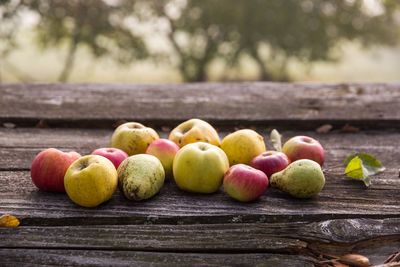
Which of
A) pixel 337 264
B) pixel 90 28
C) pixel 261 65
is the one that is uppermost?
pixel 90 28

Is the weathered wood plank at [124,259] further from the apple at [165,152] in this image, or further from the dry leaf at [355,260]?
the apple at [165,152]

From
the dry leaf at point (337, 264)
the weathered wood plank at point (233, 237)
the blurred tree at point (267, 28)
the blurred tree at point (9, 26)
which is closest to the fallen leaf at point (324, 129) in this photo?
the weathered wood plank at point (233, 237)

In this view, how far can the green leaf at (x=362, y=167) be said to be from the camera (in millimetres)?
1684

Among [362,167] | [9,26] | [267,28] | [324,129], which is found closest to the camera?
[362,167]

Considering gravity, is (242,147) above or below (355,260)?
above

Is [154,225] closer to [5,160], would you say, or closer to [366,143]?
[5,160]

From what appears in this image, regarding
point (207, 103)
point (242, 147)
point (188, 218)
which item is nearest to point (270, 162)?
point (242, 147)

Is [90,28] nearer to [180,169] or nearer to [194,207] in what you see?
[180,169]

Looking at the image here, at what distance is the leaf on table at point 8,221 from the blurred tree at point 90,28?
697cm

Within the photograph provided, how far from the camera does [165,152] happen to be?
1.74 metres

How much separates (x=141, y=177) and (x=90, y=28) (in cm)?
762

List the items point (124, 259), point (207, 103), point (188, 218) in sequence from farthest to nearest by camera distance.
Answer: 1. point (207, 103)
2. point (188, 218)
3. point (124, 259)

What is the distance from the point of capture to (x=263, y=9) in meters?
9.91

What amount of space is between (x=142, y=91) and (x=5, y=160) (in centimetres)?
97
